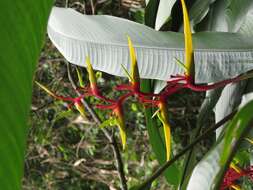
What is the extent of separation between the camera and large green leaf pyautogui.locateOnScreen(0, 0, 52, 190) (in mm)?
168

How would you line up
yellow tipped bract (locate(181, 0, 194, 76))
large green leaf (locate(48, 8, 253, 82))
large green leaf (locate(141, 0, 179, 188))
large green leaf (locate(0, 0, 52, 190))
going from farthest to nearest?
large green leaf (locate(141, 0, 179, 188)), large green leaf (locate(48, 8, 253, 82)), yellow tipped bract (locate(181, 0, 194, 76)), large green leaf (locate(0, 0, 52, 190))

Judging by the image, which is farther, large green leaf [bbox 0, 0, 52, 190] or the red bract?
the red bract

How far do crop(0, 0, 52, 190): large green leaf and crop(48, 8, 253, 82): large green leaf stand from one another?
0.26 meters

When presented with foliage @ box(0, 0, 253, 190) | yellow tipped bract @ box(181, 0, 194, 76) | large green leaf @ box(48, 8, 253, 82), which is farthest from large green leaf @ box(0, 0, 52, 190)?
large green leaf @ box(48, 8, 253, 82)

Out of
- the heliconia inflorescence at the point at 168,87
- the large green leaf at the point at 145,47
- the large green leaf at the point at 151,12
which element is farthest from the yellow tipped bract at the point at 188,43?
the large green leaf at the point at 151,12

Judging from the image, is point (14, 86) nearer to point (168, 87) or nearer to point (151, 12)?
point (168, 87)

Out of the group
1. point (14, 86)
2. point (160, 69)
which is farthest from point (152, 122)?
point (14, 86)

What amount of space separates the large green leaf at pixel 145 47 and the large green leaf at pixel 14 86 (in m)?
0.26

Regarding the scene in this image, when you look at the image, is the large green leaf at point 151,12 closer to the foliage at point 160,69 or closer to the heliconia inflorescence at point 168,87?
the foliage at point 160,69

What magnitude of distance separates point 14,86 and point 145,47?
28cm

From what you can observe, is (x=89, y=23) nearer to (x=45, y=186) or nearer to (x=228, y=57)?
(x=228, y=57)

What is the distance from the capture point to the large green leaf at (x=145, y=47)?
425mm

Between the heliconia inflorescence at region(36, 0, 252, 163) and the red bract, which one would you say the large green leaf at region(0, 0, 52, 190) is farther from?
the red bract

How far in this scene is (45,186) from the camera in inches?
77.8
